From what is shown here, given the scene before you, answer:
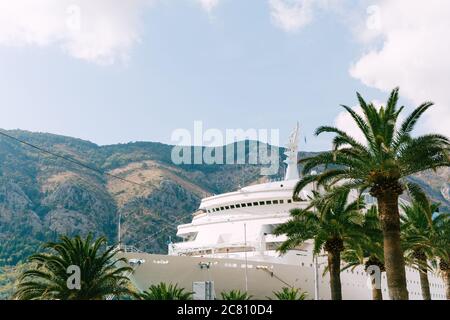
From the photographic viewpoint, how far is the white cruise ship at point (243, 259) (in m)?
30.8

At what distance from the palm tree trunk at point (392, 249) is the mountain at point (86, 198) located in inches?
3449

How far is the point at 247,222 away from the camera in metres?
36.9

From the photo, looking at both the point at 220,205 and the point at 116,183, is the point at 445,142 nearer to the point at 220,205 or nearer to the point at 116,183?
the point at 220,205

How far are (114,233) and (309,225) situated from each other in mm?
113400

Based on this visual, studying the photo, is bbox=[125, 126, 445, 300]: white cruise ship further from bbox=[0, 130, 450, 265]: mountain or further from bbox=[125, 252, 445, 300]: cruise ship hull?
bbox=[0, 130, 450, 265]: mountain

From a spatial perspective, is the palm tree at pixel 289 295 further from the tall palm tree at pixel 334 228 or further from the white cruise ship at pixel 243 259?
the tall palm tree at pixel 334 228

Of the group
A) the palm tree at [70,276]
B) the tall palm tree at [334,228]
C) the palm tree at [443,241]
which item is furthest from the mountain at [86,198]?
the tall palm tree at [334,228]

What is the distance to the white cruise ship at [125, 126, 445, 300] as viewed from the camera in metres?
30.8

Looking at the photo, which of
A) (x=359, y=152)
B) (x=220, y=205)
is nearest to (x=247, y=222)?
(x=220, y=205)

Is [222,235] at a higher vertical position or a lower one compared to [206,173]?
lower

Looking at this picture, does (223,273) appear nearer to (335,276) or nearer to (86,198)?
(335,276)

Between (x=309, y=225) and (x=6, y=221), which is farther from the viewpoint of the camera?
(x=6, y=221)

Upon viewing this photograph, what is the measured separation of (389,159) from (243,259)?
1630cm

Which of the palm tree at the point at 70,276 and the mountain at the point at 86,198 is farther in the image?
the mountain at the point at 86,198
